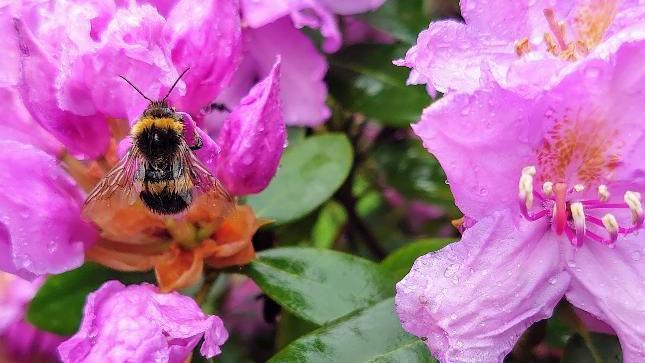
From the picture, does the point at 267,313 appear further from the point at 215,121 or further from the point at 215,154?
the point at 215,154

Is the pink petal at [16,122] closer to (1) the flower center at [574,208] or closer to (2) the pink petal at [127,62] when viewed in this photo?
(2) the pink petal at [127,62]

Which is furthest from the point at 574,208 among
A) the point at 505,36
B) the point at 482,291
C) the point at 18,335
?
the point at 18,335

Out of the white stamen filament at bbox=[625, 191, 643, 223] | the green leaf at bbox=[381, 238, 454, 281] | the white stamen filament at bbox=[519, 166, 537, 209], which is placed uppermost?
the white stamen filament at bbox=[519, 166, 537, 209]

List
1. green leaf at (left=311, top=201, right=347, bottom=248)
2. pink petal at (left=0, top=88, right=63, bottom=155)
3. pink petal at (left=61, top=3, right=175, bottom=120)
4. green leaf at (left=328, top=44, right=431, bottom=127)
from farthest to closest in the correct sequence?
green leaf at (left=311, top=201, right=347, bottom=248) < green leaf at (left=328, top=44, right=431, bottom=127) < pink petal at (left=0, top=88, right=63, bottom=155) < pink petal at (left=61, top=3, right=175, bottom=120)

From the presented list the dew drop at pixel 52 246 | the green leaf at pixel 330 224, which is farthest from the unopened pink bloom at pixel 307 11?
the green leaf at pixel 330 224

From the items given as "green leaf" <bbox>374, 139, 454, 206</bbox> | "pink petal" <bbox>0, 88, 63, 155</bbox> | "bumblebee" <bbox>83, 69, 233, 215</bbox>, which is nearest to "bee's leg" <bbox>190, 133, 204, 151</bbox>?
"bumblebee" <bbox>83, 69, 233, 215</bbox>

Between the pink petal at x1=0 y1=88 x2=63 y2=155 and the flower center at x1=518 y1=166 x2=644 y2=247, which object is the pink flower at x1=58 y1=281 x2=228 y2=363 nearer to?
the pink petal at x1=0 y1=88 x2=63 y2=155

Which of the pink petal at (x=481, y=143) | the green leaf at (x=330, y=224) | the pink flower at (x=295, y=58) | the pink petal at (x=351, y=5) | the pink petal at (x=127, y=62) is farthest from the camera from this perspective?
the green leaf at (x=330, y=224)

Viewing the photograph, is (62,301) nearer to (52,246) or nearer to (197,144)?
(52,246)
